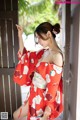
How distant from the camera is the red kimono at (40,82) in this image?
1.49 m

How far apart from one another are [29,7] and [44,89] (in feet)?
3.81

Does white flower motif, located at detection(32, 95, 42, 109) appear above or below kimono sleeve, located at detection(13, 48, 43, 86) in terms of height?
below

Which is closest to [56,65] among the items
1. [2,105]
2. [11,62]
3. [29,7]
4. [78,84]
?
[78,84]

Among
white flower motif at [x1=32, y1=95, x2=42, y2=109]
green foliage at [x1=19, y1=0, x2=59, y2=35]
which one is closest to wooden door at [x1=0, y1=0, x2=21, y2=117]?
green foliage at [x1=19, y1=0, x2=59, y2=35]

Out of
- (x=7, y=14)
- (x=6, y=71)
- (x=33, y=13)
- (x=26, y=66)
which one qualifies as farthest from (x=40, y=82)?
(x=33, y=13)

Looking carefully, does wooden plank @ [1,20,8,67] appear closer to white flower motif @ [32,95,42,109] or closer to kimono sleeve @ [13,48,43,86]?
kimono sleeve @ [13,48,43,86]

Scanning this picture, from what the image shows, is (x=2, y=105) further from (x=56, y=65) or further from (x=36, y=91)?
(x=56, y=65)

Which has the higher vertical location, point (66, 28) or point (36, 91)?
point (66, 28)

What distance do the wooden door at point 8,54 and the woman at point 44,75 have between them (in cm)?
45

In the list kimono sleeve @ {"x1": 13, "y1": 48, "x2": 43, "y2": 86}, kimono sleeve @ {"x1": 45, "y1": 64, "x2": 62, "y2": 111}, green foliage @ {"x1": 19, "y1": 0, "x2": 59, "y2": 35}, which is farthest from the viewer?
green foliage @ {"x1": 19, "y1": 0, "x2": 59, "y2": 35}

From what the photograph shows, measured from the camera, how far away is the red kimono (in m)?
1.49

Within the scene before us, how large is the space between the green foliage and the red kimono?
0.52 m

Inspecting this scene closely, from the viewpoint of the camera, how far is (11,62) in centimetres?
225

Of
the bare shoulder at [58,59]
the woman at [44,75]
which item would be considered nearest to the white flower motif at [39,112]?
the woman at [44,75]
